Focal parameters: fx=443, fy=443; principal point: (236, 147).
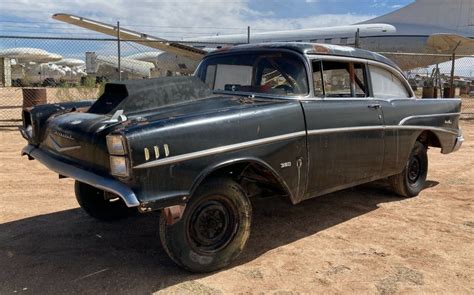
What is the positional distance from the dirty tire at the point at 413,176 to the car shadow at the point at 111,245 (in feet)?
0.88

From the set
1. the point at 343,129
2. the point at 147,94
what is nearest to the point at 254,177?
the point at 343,129

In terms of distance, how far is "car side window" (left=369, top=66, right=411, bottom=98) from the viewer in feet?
16.4

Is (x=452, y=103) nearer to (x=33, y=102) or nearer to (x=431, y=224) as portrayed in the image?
(x=431, y=224)

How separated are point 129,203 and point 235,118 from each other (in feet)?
3.40

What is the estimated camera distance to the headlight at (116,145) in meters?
2.86

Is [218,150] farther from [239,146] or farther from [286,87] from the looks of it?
[286,87]

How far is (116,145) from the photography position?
2895 mm

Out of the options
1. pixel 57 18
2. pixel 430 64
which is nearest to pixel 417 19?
pixel 430 64

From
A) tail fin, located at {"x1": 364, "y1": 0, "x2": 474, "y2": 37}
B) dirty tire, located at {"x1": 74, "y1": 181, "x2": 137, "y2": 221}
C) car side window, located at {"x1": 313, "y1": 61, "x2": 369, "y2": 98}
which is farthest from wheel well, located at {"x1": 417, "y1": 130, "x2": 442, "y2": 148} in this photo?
tail fin, located at {"x1": 364, "y1": 0, "x2": 474, "y2": 37}

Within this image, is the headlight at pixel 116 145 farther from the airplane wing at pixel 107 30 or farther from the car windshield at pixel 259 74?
the airplane wing at pixel 107 30

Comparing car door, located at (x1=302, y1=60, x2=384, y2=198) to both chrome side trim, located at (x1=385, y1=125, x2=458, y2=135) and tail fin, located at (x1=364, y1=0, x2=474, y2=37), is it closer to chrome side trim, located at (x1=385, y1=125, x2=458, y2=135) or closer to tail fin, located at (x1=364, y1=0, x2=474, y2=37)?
chrome side trim, located at (x1=385, y1=125, x2=458, y2=135)

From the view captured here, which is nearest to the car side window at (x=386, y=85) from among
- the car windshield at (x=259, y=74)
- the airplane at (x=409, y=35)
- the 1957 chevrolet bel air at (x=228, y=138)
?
the 1957 chevrolet bel air at (x=228, y=138)

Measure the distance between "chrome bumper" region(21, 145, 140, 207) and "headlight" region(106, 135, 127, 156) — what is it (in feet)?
0.67

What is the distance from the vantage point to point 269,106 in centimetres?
364
